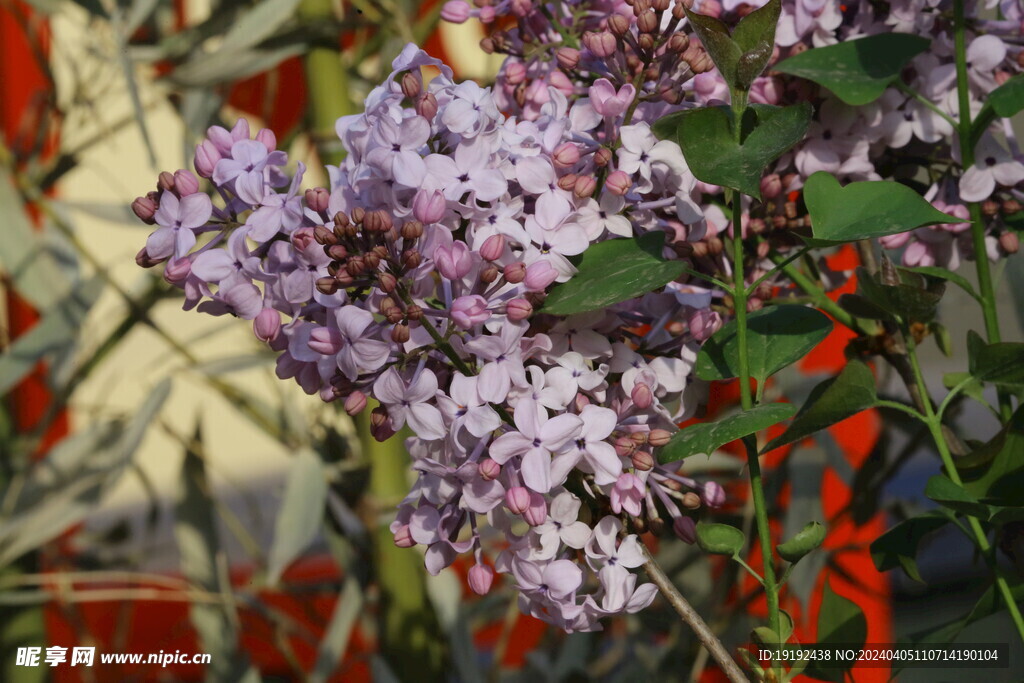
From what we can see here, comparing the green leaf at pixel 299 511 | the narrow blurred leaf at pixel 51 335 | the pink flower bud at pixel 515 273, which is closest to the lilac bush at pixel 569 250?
the pink flower bud at pixel 515 273

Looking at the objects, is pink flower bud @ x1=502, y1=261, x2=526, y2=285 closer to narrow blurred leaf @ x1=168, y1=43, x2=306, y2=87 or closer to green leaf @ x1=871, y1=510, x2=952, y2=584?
green leaf @ x1=871, y1=510, x2=952, y2=584

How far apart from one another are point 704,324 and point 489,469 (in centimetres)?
10

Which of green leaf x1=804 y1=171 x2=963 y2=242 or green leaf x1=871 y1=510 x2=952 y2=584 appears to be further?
green leaf x1=871 y1=510 x2=952 y2=584

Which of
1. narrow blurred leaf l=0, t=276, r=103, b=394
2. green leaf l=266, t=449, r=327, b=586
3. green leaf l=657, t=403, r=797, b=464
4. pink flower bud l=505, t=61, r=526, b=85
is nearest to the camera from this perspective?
green leaf l=657, t=403, r=797, b=464

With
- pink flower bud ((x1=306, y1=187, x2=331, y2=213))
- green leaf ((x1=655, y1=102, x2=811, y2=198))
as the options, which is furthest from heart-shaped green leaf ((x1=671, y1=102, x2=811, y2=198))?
pink flower bud ((x1=306, y1=187, x2=331, y2=213))

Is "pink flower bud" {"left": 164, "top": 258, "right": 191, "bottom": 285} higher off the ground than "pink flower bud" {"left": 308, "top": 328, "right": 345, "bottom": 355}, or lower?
higher

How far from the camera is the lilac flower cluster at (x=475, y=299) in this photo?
0.27m

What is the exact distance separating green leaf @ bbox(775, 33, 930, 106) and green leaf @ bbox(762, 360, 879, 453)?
9 centimetres

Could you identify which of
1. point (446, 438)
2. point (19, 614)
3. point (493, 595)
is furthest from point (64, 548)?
point (446, 438)

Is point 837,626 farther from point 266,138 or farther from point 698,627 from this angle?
point 266,138

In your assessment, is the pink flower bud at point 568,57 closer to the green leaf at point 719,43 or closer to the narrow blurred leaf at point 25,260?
the green leaf at point 719,43

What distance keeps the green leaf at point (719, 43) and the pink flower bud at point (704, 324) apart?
3.1 inches

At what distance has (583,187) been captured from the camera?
0.96 feet

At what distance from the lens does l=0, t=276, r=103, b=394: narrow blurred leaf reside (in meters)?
0.76
